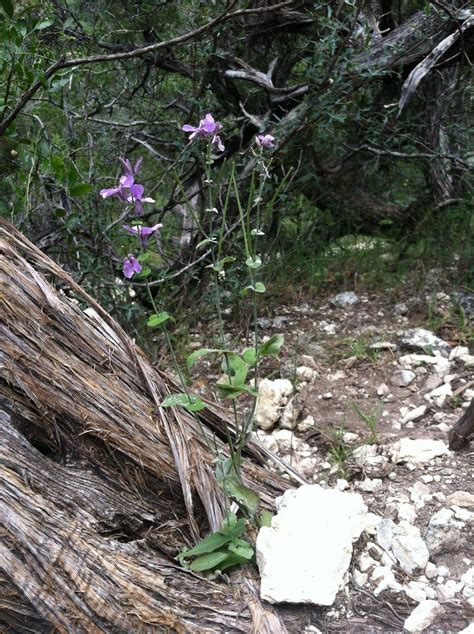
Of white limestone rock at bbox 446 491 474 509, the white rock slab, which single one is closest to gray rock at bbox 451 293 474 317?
white limestone rock at bbox 446 491 474 509

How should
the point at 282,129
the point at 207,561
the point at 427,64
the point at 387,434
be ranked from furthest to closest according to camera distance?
the point at 282,129 → the point at 427,64 → the point at 387,434 → the point at 207,561

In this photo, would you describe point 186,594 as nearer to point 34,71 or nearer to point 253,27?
point 34,71

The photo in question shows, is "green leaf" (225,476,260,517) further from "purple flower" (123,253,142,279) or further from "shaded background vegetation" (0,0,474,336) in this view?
"shaded background vegetation" (0,0,474,336)

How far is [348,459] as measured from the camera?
2107mm

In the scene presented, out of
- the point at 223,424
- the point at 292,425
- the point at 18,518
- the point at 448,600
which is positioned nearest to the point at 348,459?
the point at 292,425

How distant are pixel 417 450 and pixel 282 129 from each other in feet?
5.28

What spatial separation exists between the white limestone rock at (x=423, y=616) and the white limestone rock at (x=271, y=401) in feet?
3.43

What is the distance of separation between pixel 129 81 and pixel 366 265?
152cm

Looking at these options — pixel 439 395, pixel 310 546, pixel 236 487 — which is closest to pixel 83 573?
pixel 236 487

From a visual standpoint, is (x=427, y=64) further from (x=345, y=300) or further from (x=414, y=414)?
(x=414, y=414)

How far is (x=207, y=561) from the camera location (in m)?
1.42

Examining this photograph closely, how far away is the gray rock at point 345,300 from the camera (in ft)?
10.6

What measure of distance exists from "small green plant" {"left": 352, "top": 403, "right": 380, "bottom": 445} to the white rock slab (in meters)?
0.65

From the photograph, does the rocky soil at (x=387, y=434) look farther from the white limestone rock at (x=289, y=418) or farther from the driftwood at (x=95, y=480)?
the driftwood at (x=95, y=480)
